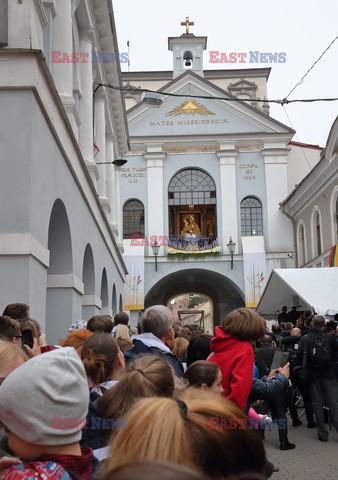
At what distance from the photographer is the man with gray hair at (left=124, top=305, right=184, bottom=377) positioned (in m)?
4.96

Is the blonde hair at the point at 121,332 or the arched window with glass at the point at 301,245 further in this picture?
the arched window with glass at the point at 301,245

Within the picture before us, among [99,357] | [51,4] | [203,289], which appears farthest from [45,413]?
[203,289]

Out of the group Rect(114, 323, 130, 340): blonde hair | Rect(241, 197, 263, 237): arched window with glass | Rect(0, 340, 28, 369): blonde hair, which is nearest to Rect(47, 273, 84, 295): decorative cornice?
Rect(114, 323, 130, 340): blonde hair

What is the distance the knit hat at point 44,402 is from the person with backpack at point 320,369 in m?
7.65

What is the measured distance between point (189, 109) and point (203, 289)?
11511 millimetres

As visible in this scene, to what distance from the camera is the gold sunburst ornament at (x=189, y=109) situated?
3372cm

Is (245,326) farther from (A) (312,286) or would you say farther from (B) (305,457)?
(A) (312,286)

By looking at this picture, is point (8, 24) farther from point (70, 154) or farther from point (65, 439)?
point (65, 439)

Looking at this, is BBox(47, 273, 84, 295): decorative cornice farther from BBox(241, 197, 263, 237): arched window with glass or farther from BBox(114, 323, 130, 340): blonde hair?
BBox(241, 197, 263, 237): arched window with glass

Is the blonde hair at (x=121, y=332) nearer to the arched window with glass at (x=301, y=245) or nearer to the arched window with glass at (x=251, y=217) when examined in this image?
the arched window with glass at (x=301, y=245)

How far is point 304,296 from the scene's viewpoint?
13523 millimetres

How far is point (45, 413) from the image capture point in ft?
7.13

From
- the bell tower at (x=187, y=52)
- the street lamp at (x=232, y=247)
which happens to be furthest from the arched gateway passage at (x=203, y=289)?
the bell tower at (x=187, y=52)

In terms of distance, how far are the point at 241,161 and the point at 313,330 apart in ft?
80.2
